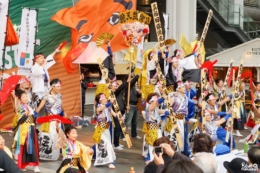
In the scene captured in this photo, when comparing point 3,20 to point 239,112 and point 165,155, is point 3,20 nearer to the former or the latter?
point 165,155

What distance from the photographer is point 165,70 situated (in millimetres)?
9719

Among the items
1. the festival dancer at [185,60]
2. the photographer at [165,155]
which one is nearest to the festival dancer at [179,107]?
the festival dancer at [185,60]

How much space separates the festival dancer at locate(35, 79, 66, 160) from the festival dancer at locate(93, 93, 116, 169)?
84cm

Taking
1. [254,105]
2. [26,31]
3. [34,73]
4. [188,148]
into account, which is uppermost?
[26,31]

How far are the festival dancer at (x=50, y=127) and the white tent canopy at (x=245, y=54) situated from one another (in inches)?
319

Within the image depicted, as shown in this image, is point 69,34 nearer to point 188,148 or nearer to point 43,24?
point 43,24

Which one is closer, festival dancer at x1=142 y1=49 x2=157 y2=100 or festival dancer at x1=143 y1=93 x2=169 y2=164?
festival dancer at x1=143 y1=93 x2=169 y2=164

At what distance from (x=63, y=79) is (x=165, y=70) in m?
4.32

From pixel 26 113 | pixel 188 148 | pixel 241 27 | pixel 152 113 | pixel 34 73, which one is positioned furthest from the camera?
pixel 241 27

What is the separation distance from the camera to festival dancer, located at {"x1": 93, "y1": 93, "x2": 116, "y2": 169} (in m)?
8.40

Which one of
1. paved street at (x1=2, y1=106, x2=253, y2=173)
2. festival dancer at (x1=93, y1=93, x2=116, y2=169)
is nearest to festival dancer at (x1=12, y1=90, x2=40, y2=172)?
paved street at (x1=2, y1=106, x2=253, y2=173)

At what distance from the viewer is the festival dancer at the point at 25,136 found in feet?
25.7

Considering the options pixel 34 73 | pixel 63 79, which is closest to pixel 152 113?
pixel 34 73

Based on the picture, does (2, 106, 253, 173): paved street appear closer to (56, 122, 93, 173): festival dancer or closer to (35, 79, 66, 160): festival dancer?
(35, 79, 66, 160): festival dancer
